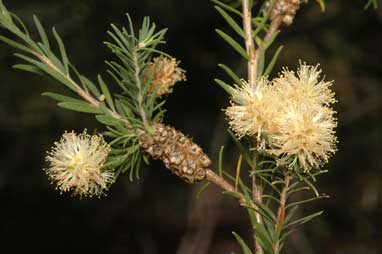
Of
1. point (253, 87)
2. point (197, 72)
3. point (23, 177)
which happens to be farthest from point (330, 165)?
point (253, 87)

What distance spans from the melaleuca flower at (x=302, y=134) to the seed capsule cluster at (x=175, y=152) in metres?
0.15

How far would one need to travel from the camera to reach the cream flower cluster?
110 cm

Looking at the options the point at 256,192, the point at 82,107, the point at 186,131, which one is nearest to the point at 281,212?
the point at 256,192

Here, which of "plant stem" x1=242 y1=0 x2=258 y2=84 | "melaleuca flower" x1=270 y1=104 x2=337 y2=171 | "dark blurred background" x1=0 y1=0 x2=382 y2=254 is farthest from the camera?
"dark blurred background" x1=0 y1=0 x2=382 y2=254

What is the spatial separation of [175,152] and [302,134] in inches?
9.0

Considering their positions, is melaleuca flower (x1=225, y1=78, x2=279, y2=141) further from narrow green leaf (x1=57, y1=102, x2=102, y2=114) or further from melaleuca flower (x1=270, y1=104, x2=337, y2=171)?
narrow green leaf (x1=57, y1=102, x2=102, y2=114)

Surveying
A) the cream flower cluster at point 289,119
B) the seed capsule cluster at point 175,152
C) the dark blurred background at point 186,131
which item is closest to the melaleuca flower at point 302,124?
the cream flower cluster at point 289,119

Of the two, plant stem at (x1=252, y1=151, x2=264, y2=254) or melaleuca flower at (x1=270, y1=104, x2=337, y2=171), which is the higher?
melaleuca flower at (x1=270, y1=104, x2=337, y2=171)

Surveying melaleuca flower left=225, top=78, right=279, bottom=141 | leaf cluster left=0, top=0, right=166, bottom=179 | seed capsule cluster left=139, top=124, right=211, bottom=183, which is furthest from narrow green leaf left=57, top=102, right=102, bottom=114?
melaleuca flower left=225, top=78, right=279, bottom=141

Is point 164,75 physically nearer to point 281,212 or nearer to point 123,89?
point 123,89

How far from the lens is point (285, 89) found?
115 centimetres

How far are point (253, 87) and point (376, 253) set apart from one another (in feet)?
9.76

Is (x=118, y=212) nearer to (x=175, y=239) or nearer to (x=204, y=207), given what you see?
(x=175, y=239)

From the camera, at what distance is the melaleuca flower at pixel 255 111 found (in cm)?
113
